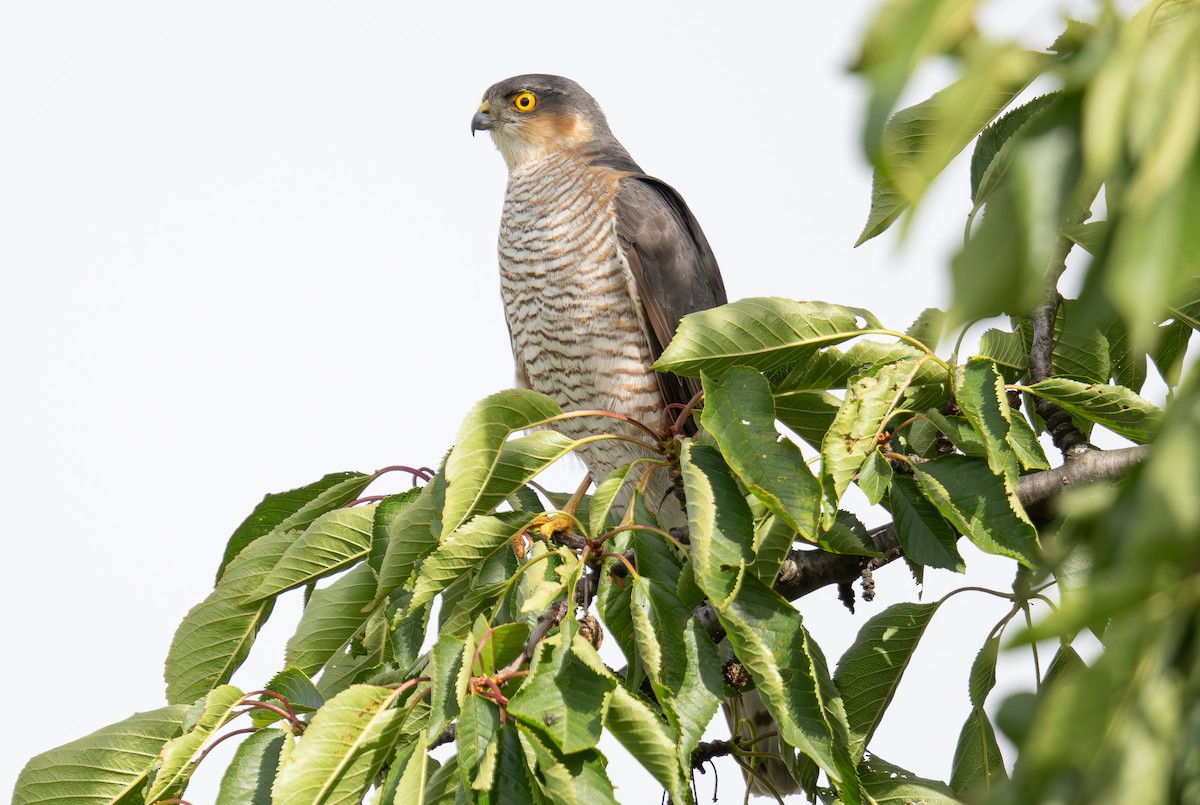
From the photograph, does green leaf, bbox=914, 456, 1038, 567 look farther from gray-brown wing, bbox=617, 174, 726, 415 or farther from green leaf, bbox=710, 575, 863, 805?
gray-brown wing, bbox=617, 174, 726, 415


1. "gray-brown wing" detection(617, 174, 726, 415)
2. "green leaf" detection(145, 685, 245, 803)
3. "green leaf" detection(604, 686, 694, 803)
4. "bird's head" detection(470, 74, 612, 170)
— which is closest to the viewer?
"green leaf" detection(604, 686, 694, 803)

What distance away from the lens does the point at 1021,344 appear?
110 inches

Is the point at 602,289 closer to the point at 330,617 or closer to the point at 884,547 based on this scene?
the point at 884,547

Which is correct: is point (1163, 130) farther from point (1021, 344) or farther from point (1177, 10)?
point (1021, 344)

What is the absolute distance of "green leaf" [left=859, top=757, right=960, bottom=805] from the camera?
2412 mm

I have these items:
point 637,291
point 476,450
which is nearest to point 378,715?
point 476,450

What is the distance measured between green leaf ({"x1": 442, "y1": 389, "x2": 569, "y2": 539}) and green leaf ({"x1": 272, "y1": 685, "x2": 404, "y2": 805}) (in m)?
0.36

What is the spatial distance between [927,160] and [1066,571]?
57.5 inches

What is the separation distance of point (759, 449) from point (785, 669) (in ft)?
1.26

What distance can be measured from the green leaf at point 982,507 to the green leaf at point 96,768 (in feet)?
5.27

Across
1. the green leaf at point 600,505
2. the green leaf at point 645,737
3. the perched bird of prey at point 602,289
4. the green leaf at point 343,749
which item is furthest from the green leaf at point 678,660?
the perched bird of prey at point 602,289

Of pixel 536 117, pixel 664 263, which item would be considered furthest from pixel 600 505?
pixel 536 117

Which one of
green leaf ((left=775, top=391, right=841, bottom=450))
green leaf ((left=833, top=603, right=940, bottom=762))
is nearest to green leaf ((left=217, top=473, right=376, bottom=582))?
green leaf ((left=775, top=391, right=841, bottom=450))

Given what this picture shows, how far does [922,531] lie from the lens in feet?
7.69
